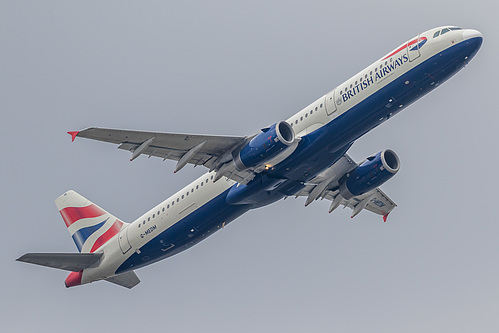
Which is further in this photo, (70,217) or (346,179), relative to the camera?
(70,217)

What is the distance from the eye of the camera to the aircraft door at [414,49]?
4369cm

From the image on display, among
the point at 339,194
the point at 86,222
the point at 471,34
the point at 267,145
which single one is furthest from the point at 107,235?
the point at 471,34

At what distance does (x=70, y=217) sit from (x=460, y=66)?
28.8 metres

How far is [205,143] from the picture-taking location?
45.9 meters

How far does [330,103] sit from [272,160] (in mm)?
4423

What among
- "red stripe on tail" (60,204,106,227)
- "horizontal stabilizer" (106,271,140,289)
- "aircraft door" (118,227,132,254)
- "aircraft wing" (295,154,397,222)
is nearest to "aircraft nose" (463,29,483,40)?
"aircraft wing" (295,154,397,222)

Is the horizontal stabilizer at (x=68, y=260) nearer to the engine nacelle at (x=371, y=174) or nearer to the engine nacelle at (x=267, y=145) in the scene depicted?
the engine nacelle at (x=267, y=145)

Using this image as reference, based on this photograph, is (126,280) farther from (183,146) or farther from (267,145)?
(267,145)

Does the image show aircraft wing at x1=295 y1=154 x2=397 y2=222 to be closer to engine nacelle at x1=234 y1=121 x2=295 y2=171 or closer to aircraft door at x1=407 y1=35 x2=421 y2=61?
engine nacelle at x1=234 y1=121 x2=295 y2=171

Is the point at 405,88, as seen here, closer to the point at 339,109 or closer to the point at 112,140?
the point at 339,109

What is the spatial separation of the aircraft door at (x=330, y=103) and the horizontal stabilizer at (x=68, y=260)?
1852 cm

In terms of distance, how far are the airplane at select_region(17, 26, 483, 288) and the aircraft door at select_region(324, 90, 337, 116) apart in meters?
0.06

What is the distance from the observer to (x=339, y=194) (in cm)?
5453

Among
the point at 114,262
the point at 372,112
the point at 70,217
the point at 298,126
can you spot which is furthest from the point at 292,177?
the point at 70,217
